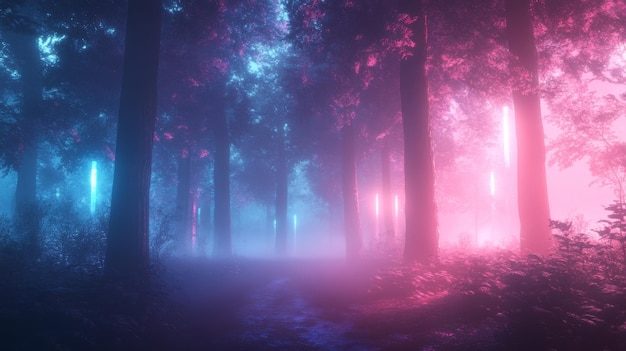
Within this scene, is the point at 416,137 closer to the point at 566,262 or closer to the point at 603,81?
the point at 566,262

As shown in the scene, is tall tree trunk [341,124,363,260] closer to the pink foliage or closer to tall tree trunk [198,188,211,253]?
the pink foliage

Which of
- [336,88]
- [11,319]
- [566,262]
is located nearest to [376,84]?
[336,88]

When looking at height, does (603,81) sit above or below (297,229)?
above

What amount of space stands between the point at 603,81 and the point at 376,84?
990 centimetres

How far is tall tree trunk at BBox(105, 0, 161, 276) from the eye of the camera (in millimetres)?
8977

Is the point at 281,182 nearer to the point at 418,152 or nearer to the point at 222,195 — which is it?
the point at 222,195

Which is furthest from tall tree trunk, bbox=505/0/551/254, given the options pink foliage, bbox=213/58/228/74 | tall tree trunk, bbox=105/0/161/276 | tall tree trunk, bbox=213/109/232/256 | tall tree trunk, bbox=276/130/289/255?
tall tree trunk, bbox=276/130/289/255

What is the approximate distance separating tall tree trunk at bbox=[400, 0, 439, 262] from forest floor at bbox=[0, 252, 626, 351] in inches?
51.0

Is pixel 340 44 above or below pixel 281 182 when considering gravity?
above

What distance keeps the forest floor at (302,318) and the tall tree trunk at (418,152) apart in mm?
1296

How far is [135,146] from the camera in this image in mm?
9336

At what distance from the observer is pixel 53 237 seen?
12.5 meters

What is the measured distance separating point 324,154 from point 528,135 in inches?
642

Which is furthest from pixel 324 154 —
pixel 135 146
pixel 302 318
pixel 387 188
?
pixel 302 318
